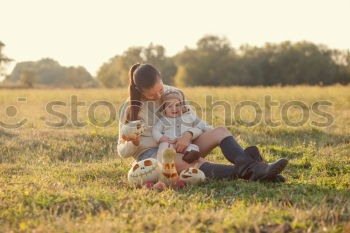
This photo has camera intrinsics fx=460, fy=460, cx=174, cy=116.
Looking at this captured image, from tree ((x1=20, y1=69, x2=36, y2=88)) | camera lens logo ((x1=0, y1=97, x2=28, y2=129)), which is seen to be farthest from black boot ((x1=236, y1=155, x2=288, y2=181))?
tree ((x1=20, y1=69, x2=36, y2=88))

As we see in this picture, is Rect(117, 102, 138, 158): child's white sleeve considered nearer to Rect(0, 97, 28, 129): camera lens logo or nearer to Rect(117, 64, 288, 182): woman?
Rect(117, 64, 288, 182): woman

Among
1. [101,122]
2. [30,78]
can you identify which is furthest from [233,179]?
[30,78]

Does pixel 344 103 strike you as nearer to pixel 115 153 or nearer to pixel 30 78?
pixel 115 153

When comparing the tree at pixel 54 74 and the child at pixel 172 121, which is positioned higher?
the tree at pixel 54 74

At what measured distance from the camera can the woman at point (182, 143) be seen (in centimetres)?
471

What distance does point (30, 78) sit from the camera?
45.7 m

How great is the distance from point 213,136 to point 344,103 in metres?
11.4

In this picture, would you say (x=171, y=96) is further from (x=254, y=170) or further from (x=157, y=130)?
(x=254, y=170)

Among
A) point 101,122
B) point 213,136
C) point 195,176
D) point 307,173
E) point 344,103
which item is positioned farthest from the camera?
point 344,103

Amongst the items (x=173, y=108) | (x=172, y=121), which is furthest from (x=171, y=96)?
(x=172, y=121)

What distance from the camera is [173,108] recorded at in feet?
16.5

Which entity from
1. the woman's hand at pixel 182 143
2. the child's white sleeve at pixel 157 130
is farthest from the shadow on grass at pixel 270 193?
the child's white sleeve at pixel 157 130

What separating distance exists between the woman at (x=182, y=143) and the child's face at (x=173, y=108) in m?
0.17

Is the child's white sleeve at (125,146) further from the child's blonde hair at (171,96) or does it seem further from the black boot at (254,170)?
the black boot at (254,170)
